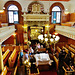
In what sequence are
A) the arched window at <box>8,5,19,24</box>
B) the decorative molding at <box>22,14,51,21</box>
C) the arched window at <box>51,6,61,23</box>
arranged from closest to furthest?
1. the decorative molding at <box>22,14,51,21</box>
2. the arched window at <box>8,5,19,24</box>
3. the arched window at <box>51,6,61,23</box>

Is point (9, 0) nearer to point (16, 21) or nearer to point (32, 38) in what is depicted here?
point (16, 21)

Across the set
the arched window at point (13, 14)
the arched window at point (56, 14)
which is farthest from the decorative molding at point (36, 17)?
the arched window at point (13, 14)

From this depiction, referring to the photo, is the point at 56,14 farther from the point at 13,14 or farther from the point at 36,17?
the point at 13,14

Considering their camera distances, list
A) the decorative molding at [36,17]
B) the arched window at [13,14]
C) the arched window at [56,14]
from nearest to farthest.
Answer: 1. the decorative molding at [36,17]
2. the arched window at [13,14]
3. the arched window at [56,14]

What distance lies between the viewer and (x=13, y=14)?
14.8 m

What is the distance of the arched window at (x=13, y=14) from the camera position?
14.6m

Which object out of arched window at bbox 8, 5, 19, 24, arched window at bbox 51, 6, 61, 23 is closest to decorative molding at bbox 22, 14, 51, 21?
arched window at bbox 51, 6, 61, 23

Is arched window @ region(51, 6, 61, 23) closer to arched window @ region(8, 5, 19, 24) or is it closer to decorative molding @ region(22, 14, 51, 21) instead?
decorative molding @ region(22, 14, 51, 21)

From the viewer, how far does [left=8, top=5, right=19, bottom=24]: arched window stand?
14.6 meters

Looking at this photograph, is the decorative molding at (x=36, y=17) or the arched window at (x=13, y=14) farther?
the arched window at (x=13, y=14)

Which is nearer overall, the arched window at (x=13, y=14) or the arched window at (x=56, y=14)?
the arched window at (x=13, y=14)

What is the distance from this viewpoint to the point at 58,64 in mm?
7492

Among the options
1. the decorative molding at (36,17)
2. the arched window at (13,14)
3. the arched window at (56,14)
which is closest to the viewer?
the decorative molding at (36,17)

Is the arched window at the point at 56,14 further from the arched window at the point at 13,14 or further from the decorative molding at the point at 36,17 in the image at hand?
the arched window at the point at 13,14
